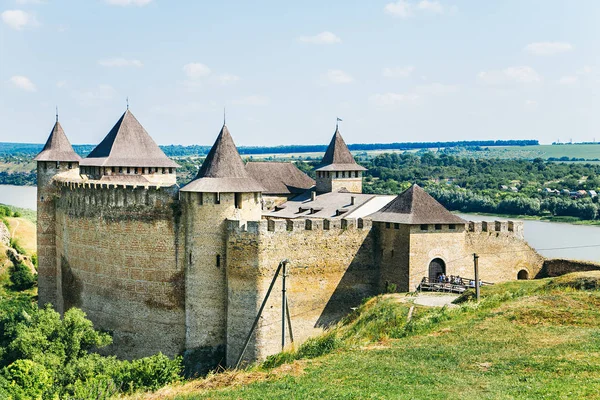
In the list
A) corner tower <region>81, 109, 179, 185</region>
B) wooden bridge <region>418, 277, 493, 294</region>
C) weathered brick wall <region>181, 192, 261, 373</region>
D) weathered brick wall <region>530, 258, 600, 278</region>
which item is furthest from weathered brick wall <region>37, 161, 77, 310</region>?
weathered brick wall <region>530, 258, 600, 278</region>

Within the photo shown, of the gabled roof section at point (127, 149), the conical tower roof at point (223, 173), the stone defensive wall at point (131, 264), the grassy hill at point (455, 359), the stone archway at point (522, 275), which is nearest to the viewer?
the grassy hill at point (455, 359)

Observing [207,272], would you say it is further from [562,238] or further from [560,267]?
[562,238]

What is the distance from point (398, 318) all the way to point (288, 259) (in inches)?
187

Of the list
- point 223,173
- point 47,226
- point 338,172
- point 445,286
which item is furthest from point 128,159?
point 445,286

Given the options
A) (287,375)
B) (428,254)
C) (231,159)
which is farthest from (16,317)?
(287,375)

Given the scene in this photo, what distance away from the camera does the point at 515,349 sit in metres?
12.7

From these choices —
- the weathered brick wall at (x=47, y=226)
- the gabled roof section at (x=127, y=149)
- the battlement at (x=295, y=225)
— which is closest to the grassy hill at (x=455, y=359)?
the battlement at (x=295, y=225)

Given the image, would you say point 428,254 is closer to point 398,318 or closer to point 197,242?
point 398,318

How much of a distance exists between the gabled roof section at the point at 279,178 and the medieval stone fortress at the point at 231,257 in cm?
1025

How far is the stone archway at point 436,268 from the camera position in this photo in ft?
69.3

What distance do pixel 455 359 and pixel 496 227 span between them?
11.1 metres

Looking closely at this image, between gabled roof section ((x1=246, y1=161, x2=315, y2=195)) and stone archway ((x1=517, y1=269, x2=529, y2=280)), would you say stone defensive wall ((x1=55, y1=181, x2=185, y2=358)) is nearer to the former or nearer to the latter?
gabled roof section ((x1=246, y1=161, x2=315, y2=195))

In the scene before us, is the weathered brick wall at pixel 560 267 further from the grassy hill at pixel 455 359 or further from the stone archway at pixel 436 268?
the grassy hill at pixel 455 359

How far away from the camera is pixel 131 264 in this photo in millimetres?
22078
